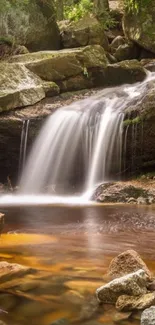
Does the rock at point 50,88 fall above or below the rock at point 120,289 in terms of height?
above

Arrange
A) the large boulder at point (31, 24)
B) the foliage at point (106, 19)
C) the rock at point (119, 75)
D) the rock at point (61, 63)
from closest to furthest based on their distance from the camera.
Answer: the rock at point (61, 63)
the rock at point (119, 75)
the large boulder at point (31, 24)
the foliage at point (106, 19)

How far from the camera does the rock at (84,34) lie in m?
15.9

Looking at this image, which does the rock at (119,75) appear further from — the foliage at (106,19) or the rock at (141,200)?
the rock at (141,200)

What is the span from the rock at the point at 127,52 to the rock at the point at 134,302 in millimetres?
14295

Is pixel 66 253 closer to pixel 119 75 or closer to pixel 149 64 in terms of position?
pixel 119 75

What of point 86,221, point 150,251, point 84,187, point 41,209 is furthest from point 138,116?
point 150,251

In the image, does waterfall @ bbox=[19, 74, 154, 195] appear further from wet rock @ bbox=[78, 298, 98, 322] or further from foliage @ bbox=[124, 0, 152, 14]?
wet rock @ bbox=[78, 298, 98, 322]

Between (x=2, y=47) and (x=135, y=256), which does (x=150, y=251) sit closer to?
(x=135, y=256)

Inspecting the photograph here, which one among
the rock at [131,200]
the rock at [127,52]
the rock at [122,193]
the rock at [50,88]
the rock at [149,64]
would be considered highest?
the rock at [127,52]

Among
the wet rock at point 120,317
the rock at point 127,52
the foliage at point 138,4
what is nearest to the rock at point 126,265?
the wet rock at point 120,317

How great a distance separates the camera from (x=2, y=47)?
14.5 metres

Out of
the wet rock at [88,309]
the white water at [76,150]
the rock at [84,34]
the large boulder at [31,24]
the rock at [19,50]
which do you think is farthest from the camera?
the rock at [84,34]

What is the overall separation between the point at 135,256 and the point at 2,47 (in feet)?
39.7

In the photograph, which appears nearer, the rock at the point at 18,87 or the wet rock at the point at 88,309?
the wet rock at the point at 88,309
